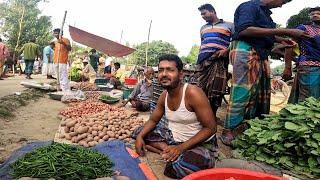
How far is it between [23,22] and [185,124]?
28532 millimetres

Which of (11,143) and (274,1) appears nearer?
(274,1)

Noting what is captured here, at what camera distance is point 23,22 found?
2828 cm

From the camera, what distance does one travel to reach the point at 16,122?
5207 millimetres

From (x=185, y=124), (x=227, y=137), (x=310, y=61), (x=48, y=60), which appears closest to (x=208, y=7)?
(x=310, y=61)

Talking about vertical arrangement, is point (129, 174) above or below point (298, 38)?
below

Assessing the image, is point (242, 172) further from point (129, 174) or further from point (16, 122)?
point (16, 122)

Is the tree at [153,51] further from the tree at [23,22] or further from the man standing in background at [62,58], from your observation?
the man standing in background at [62,58]

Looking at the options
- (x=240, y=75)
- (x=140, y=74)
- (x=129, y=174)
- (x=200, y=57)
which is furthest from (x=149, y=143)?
(x=140, y=74)

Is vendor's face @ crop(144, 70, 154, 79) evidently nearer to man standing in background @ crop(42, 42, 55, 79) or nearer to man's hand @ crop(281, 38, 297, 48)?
man's hand @ crop(281, 38, 297, 48)

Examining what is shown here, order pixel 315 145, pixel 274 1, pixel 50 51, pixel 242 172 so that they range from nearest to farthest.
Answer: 1. pixel 242 172
2. pixel 315 145
3. pixel 274 1
4. pixel 50 51

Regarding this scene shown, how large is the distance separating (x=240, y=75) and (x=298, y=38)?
0.82m

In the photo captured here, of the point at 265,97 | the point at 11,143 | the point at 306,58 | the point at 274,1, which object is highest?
the point at 274,1

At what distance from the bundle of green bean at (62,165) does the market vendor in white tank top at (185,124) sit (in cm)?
58

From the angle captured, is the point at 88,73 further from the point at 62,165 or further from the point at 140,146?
the point at 62,165
